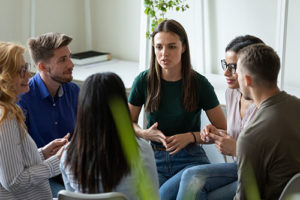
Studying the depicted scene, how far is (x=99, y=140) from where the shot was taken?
1.58m

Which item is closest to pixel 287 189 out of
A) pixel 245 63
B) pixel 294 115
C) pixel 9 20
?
pixel 294 115

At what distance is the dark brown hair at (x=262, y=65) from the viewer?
1.68 metres

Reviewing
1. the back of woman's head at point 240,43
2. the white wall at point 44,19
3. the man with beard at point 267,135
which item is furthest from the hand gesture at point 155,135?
the white wall at point 44,19

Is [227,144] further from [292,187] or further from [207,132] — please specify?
[292,187]

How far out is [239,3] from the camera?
327 centimetres

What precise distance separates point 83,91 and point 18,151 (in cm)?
40

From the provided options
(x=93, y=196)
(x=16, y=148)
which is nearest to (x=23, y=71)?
(x=16, y=148)

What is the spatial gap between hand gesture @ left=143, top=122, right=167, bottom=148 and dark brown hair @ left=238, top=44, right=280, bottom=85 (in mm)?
722

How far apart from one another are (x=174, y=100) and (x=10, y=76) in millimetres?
947

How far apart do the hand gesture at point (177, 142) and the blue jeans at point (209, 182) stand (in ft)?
0.69

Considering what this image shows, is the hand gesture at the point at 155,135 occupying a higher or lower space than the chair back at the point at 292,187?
lower

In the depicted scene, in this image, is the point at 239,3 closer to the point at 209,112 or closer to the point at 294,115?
the point at 209,112

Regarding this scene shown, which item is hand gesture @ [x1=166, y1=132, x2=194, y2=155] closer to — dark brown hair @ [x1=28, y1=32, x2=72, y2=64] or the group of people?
the group of people

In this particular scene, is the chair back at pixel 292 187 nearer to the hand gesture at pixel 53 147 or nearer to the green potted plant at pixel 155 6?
the hand gesture at pixel 53 147
